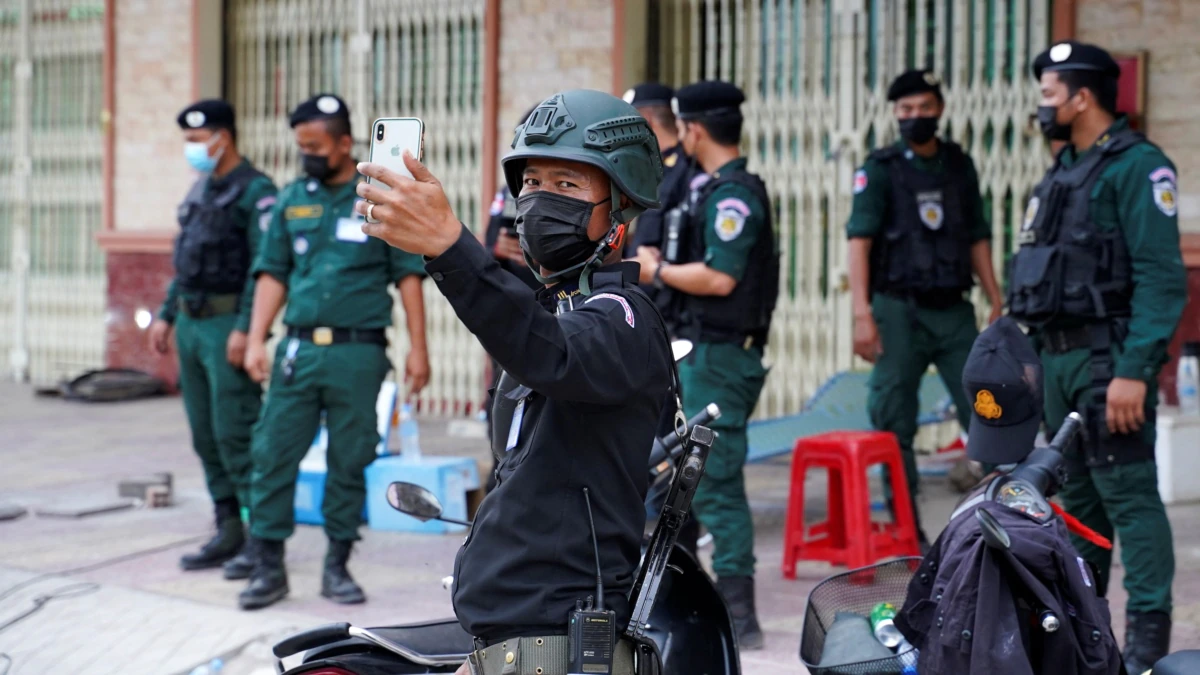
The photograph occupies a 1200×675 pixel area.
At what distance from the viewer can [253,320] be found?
18.1 ft

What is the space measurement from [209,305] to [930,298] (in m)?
3.02

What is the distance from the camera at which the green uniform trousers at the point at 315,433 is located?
516cm

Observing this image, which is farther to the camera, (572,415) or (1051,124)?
(1051,124)

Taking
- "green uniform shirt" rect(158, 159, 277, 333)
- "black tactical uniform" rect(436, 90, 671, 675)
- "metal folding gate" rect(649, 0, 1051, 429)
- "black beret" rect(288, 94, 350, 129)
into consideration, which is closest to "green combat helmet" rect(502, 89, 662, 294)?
"black tactical uniform" rect(436, 90, 671, 675)

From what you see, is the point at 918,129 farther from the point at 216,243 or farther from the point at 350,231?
the point at 216,243

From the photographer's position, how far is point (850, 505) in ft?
17.7

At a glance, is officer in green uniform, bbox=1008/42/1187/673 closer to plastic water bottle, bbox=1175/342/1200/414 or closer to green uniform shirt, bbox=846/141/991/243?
green uniform shirt, bbox=846/141/991/243

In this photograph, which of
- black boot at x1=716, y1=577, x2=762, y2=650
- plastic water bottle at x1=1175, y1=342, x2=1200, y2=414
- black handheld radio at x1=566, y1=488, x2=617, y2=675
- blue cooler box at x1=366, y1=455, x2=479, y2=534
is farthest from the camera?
plastic water bottle at x1=1175, y1=342, x2=1200, y2=414

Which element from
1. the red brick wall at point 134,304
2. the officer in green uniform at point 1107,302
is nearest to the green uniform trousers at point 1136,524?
the officer in green uniform at point 1107,302

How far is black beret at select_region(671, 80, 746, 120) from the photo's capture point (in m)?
4.87

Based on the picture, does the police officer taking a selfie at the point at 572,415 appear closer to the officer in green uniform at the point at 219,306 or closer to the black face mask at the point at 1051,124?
the black face mask at the point at 1051,124

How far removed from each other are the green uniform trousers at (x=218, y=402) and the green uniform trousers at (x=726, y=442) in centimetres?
200

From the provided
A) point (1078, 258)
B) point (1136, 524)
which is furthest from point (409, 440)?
point (1136, 524)

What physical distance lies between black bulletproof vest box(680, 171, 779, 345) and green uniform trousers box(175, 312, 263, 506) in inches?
79.7
